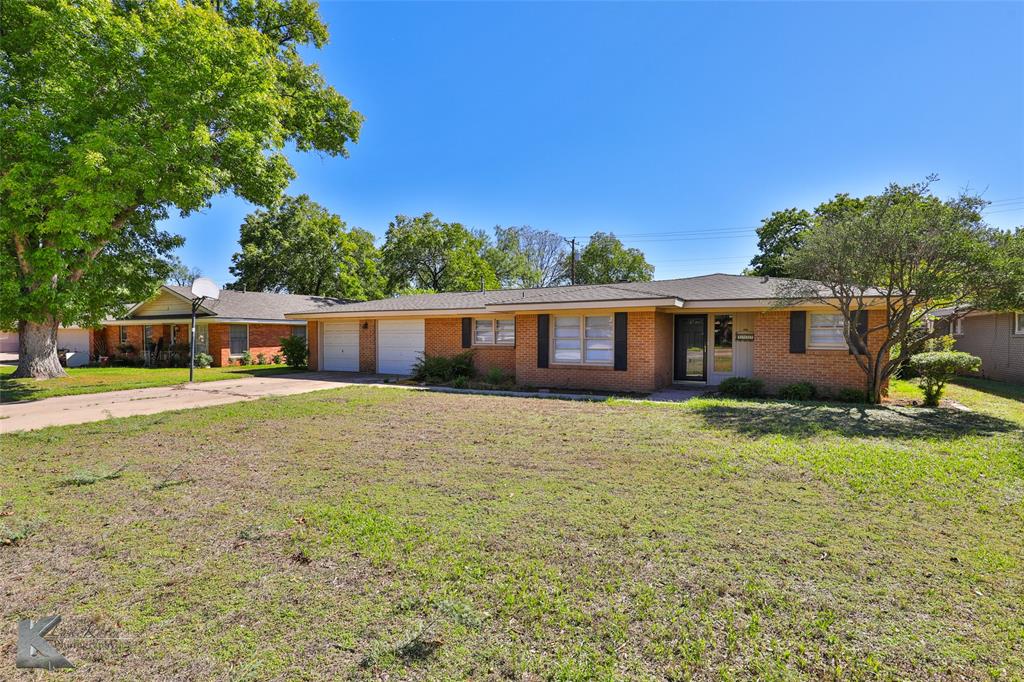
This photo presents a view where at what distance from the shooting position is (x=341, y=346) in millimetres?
19031

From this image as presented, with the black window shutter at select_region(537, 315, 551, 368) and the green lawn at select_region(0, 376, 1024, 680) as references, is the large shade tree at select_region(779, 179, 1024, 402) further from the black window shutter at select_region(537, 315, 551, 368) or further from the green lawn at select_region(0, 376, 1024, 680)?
the black window shutter at select_region(537, 315, 551, 368)

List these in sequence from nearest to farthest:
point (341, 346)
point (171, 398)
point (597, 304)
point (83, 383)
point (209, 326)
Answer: point (171, 398) → point (597, 304) → point (83, 383) → point (341, 346) → point (209, 326)

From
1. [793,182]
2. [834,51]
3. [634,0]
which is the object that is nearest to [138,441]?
[634,0]

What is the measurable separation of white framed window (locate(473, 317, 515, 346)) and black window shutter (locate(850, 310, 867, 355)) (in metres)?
8.50

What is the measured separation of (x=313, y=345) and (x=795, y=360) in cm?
1702

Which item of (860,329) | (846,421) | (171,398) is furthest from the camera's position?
(171,398)

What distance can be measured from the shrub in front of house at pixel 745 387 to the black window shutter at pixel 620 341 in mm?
2534

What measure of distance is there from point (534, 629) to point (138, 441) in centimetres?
715

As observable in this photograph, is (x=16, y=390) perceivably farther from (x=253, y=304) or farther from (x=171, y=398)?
(x=253, y=304)

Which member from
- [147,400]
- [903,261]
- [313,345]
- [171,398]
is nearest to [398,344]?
[313,345]

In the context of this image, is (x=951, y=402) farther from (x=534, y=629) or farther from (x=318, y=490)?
(x=318, y=490)

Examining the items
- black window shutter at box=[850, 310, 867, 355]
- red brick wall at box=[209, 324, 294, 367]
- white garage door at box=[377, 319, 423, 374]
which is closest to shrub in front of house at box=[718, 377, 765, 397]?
black window shutter at box=[850, 310, 867, 355]

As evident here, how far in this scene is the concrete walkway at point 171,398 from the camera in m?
9.08

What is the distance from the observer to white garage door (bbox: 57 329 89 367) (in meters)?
25.1
